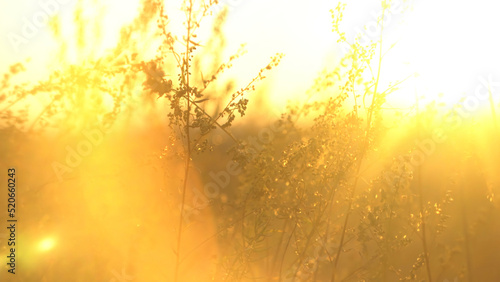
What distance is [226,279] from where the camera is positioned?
5.57 metres

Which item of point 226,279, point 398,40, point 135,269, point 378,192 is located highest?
point 398,40

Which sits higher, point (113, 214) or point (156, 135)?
point (156, 135)

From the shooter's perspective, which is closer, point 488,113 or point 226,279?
point 226,279

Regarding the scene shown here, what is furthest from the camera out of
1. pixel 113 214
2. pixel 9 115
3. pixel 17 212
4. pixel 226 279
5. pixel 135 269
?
pixel 135 269

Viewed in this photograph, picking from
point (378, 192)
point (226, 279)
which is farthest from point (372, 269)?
point (226, 279)

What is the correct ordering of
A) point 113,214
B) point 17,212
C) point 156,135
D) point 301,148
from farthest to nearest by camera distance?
point 156,135 < point 113,214 < point 301,148 < point 17,212

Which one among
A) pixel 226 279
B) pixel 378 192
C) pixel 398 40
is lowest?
pixel 226 279

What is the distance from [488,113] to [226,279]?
3799 mm

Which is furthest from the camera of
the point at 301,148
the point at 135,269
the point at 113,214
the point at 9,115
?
the point at 135,269

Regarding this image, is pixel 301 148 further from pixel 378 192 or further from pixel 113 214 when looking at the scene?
pixel 113 214

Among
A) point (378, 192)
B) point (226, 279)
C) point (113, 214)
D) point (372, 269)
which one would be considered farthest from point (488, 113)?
point (113, 214)

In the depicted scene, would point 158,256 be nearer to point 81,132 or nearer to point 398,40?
point 81,132

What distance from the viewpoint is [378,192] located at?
573cm

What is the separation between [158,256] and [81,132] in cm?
194
